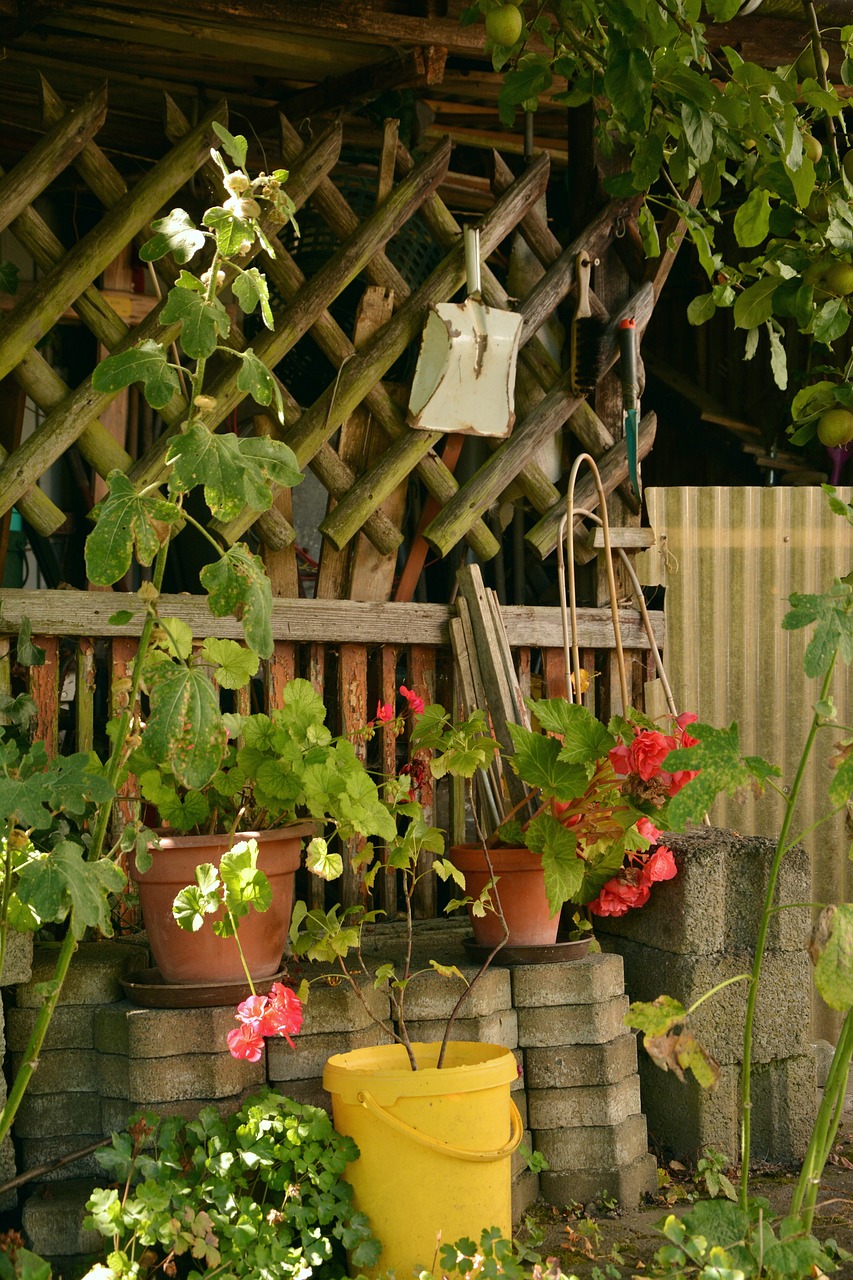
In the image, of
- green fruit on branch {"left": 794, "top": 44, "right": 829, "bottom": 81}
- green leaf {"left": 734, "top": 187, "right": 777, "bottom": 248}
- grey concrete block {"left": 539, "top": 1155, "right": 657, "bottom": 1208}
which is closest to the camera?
green leaf {"left": 734, "top": 187, "right": 777, "bottom": 248}

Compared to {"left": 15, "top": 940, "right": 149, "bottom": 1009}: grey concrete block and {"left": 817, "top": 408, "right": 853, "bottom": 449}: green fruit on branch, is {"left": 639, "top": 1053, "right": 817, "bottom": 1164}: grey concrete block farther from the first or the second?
{"left": 817, "top": 408, "right": 853, "bottom": 449}: green fruit on branch

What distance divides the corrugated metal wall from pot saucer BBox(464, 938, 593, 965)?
1.42m

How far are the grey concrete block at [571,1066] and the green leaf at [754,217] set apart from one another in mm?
1946

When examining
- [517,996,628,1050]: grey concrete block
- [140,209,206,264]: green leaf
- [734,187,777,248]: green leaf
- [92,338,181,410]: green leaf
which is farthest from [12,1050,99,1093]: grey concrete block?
[734,187,777,248]: green leaf

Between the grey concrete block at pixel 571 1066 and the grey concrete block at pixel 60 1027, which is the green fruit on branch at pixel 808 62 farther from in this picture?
the grey concrete block at pixel 60 1027

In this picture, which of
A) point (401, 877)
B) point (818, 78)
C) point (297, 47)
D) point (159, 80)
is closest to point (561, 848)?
point (401, 877)

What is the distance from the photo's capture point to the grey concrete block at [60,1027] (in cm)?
305

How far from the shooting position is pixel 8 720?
3195 mm

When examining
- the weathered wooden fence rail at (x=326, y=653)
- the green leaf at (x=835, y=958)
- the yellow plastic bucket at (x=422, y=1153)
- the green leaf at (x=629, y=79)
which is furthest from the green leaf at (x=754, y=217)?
the yellow plastic bucket at (x=422, y=1153)

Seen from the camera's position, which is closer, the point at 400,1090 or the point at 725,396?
the point at 400,1090

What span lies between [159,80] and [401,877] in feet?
Result: 9.69

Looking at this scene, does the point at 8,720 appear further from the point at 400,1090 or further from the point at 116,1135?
the point at 400,1090

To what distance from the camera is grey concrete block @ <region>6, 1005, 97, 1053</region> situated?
3.05 m

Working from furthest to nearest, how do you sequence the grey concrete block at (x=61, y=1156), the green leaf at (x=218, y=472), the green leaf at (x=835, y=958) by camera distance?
the grey concrete block at (x=61, y=1156) < the green leaf at (x=218, y=472) < the green leaf at (x=835, y=958)
